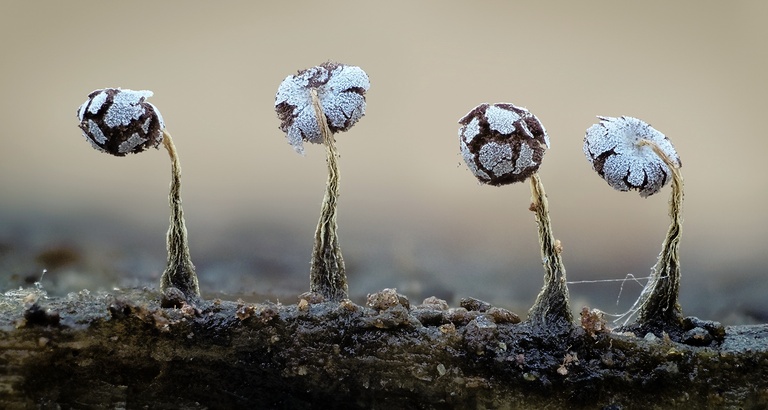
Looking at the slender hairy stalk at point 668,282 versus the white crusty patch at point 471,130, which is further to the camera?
the slender hairy stalk at point 668,282

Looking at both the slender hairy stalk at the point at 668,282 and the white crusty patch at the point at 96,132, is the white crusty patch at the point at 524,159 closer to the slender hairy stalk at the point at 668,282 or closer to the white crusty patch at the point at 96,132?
the slender hairy stalk at the point at 668,282

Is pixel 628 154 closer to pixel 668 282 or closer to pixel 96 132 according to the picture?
pixel 668 282

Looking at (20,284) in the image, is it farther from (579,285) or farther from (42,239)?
(579,285)

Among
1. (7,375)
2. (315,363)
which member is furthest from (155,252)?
(315,363)

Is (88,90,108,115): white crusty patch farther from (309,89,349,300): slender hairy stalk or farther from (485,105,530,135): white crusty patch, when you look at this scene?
(485,105,530,135): white crusty patch

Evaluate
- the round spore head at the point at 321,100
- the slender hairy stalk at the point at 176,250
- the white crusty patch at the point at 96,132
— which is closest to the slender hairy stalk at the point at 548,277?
the round spore head at the point at 321,100

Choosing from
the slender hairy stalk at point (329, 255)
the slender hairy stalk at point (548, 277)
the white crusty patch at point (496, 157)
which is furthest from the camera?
the slender hairy stalk at point (329, 255)

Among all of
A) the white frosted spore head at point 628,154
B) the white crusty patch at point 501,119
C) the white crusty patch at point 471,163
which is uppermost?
the white frosted spore head at point 628,154
